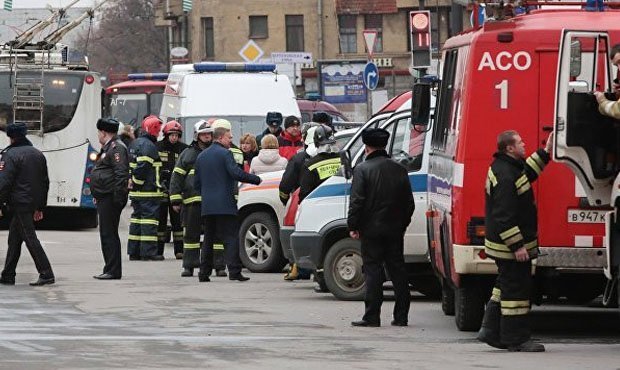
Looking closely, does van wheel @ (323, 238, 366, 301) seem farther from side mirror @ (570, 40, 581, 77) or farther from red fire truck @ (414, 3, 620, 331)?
side mirror @ (570, 40, 581, 77)

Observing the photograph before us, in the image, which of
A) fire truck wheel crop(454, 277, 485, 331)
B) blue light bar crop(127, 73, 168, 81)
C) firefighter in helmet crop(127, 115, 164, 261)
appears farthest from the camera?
blue light bar crop(127, 73, 168, 81)

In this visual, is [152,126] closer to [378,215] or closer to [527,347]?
[378,215]

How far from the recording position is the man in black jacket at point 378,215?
14.5 m

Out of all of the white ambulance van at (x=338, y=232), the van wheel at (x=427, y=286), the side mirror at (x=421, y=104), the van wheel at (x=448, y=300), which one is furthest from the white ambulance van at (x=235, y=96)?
the side mirror at (x=421, y=104)

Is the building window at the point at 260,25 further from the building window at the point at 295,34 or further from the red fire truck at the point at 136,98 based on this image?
the red fire truck at the point at 136,98

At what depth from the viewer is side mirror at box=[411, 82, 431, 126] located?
15320 mm

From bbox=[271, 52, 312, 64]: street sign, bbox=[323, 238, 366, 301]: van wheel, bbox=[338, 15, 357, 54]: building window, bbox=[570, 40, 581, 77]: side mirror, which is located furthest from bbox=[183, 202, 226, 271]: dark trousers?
bbox=[338, 15, 357, 54]: building window

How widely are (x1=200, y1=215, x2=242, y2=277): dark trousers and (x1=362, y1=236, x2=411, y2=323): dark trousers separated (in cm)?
515

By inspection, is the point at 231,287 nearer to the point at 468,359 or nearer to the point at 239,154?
the point at 239,154

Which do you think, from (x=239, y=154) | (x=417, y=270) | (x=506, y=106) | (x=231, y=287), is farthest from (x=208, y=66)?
(x=506, y=106)

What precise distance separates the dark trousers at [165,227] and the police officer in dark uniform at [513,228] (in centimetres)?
1185

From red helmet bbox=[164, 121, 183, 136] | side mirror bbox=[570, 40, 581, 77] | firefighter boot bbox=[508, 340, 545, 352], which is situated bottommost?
firefighter boot bbox=[508, 340, 545, 352]

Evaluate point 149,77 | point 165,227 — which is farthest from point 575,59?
point 149,77

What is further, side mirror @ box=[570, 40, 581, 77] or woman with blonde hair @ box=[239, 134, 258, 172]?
woman with blonde hair @ box=[239, 134, 258, 172]
